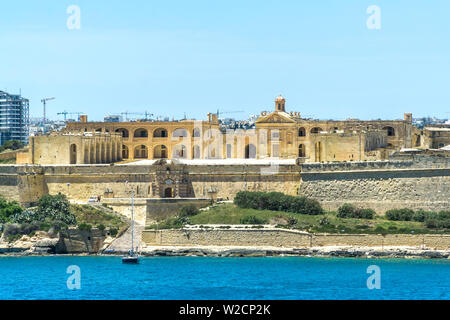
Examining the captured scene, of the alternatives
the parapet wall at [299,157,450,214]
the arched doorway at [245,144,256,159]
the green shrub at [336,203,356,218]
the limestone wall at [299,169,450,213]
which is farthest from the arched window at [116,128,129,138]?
the green shrub at [336,203,356,218]

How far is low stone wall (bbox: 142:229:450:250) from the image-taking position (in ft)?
184

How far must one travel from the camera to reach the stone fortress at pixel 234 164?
61500 millimetres

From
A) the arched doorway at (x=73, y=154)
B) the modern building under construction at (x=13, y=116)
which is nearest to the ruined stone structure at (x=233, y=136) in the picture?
the arched doorway at (x=73, y=154)

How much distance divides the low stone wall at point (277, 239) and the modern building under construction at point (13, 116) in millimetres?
51120

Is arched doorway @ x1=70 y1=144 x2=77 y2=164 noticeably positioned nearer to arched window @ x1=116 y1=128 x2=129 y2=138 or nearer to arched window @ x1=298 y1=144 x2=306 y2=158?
arched window @ x1=116 y1=128 x2=129 y2=138

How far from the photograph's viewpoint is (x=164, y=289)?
48844 millimetres

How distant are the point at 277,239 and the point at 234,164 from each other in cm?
848

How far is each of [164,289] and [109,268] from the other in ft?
18.1

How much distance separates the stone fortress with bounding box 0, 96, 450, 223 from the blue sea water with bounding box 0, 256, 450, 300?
6.95 metres

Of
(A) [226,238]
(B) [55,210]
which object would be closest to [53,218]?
(B) [55,210]

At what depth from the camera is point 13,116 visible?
10856 cm

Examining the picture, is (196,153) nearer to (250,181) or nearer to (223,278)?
(250,181)

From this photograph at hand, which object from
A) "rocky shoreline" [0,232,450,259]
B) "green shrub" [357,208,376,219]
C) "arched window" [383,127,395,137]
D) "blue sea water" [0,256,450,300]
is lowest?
"blue sea water" [0,256,450,300]

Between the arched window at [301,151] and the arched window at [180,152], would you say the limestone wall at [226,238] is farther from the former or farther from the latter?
the arched window at [301,151]
